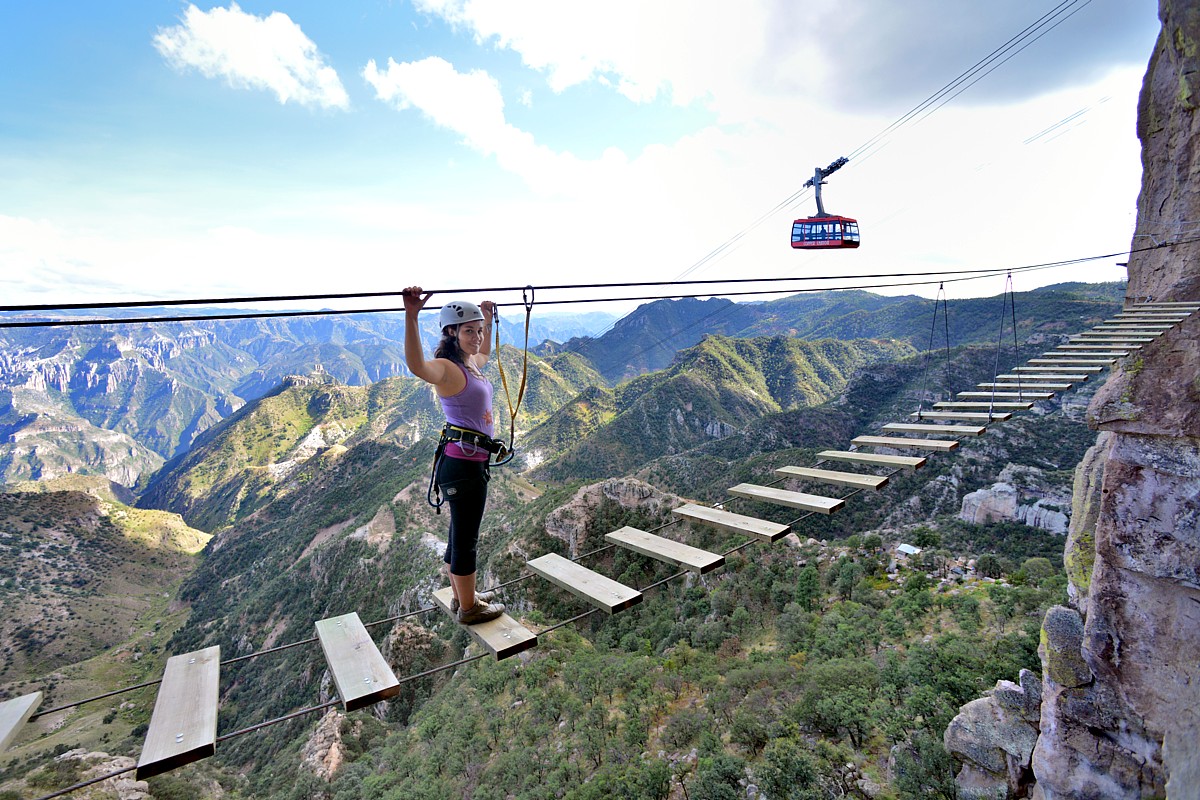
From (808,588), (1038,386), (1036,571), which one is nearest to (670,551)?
(1038,386)

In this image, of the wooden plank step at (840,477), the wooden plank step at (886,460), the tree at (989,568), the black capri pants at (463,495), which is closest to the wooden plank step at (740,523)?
the wooden plank step at (840,477)

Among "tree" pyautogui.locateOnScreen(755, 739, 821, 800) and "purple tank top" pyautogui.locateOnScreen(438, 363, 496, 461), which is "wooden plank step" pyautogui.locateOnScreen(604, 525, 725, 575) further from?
"tree" pyautogui.locateOnScreen(755, 739, 821, 800)

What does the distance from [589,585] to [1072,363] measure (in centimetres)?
825

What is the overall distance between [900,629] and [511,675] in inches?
683

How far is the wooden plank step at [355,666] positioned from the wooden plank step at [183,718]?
77cm

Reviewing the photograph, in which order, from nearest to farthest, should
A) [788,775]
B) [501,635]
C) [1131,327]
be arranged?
[501,635] → [1131,327] → [788,775]

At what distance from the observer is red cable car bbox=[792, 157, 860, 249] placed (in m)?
21.4

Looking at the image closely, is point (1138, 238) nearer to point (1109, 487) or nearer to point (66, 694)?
point (1109, 487)

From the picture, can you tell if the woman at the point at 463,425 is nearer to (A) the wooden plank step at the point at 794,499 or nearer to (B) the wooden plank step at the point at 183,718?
(B) the wooden plank step at the point at 183,718

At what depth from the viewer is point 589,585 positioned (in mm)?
5113

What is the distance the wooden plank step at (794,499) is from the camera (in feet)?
19.9

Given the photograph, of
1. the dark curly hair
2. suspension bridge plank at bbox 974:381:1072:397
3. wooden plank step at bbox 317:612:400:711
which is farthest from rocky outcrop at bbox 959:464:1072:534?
wooden plank step at bbox 317:612:400:711

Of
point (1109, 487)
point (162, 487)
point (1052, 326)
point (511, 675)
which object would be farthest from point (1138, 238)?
point (162, 487)

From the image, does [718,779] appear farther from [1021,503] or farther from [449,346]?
[1021,503]
